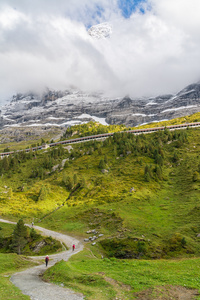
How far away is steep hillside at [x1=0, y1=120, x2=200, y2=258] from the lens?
42.4 m

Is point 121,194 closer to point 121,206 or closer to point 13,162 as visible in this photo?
point 121,206

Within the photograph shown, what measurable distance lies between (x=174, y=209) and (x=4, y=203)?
71.2 m

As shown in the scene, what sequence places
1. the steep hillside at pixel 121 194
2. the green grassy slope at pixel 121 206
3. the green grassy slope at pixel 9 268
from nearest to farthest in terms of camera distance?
the green grassy slope at pixel 9 268
the green grassy slope at pixel 121 206
the steep hillside at pixel 121 194

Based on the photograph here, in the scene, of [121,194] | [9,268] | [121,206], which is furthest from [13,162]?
[9,268]

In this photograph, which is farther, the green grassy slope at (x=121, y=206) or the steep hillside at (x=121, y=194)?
the steep hillside at (x=121, y=194)

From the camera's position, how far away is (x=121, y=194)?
276ft

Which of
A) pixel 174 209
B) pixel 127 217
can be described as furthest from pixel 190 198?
pixel 127 217

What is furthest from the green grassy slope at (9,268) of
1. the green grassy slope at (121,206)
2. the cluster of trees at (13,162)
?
the cluster of trees at (13,162)

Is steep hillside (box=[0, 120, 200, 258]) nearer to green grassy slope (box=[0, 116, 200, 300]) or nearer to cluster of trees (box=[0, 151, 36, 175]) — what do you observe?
cluster of trees (box=[0, 151, 36, 175])

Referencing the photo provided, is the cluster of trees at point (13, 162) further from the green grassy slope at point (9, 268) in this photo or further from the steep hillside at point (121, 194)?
the green grassy slope at point (9, 268)

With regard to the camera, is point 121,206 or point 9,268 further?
point 121,206

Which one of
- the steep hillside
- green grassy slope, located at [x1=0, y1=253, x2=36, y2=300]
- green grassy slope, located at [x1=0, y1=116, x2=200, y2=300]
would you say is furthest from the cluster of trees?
green grassy slope, located at [x1=0, y1=253, x2=36, y2=300]

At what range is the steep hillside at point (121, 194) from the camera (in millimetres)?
42406

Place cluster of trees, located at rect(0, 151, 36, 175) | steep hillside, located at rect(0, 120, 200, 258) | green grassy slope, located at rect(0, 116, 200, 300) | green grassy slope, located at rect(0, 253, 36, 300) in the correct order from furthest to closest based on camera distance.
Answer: cluster of trees, located at rect(0, 151, 36, 175) < steep hillside, located at rect(0, 120, 200, 258) < green grassy slope, located at rect(0, 116, 200, 300) < green grassy slope, located at rect(0, 253, 36, 300)
